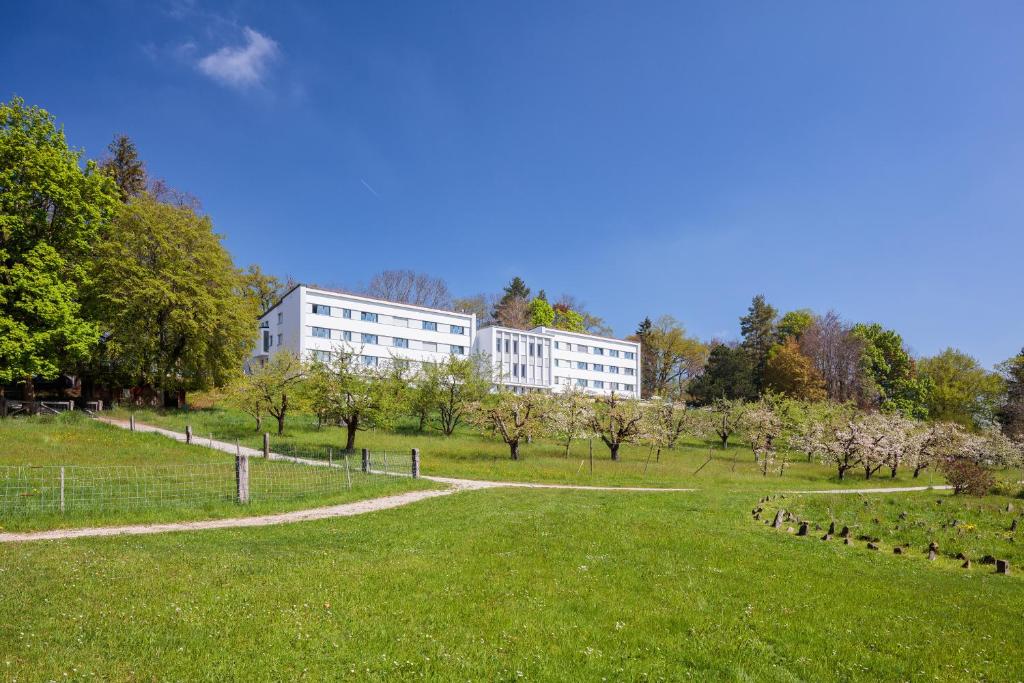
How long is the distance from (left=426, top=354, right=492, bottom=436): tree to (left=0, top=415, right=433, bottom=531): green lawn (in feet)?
69.9

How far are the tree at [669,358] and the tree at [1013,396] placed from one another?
38.2 metres

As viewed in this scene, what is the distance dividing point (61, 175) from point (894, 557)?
4586cm

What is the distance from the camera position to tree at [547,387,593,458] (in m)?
39.0

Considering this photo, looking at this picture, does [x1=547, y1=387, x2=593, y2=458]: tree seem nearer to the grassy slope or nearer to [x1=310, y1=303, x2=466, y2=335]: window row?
the grassy slope

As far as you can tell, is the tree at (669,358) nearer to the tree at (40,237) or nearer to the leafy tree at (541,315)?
the leafy tree at (541,315)

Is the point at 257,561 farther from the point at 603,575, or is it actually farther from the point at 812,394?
the point at 812,394

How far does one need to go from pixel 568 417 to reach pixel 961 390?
60.5 m

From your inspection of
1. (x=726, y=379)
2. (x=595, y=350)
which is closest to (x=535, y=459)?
(x=726, y=379)

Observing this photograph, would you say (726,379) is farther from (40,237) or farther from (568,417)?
(40,237)

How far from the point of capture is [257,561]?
33.1 ft

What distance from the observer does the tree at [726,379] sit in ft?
245

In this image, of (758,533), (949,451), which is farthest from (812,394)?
(758,533)

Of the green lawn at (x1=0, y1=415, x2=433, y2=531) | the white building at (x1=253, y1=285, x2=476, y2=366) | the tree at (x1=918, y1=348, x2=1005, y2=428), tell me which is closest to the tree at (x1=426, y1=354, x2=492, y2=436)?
the white building at (x1=253, y1=285, x2=476, y2=366)

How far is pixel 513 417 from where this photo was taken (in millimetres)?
37344
